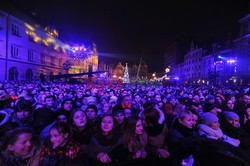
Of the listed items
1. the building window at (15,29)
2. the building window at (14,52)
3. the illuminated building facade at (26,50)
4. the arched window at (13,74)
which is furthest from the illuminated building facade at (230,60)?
the building window at (15,29)

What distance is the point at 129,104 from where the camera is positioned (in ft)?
27.7

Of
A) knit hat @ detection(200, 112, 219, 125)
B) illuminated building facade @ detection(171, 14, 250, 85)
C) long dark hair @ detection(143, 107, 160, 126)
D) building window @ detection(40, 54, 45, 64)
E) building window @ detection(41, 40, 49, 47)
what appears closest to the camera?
knit hat @ detection(200, 112, 219, 125)

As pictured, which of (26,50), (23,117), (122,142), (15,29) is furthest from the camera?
(26,50)

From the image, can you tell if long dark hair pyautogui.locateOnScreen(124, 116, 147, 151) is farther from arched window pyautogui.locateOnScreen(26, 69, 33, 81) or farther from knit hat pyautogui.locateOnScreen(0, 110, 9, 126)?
arched window pyautogui.locateOnScreen(26, 69, 33, 81)

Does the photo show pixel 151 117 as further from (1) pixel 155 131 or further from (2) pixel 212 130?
(2) pixel 212 130

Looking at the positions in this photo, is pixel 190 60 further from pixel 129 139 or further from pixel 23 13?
pixel 129 139

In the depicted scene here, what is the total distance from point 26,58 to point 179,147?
39319mm

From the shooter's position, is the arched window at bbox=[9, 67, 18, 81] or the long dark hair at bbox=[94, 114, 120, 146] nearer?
the long dark hair at bbox=[94, 114, 120, 146]

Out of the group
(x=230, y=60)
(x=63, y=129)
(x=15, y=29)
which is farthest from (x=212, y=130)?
(x=230, y=60)

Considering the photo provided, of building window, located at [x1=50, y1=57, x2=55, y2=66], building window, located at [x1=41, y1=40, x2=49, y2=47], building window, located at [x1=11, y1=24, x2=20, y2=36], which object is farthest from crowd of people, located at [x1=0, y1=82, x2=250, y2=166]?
building window, located at [x1=50, y1=57, x2=55, y2=66]

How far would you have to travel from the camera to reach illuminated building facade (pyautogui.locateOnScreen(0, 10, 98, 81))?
31406 millimetres

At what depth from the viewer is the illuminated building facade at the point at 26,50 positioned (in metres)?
31.4

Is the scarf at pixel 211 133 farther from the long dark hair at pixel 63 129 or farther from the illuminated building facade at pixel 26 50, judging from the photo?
the illuminated building facade at pixel 26 50

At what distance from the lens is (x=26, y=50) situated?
1486 inches
